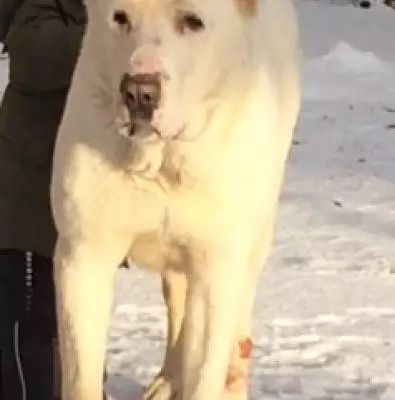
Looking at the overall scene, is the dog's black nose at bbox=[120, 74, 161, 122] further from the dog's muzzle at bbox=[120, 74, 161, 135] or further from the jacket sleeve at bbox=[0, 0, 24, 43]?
the jacket sleeve at bbox=[0, 0, 24, 43]

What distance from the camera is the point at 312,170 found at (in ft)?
17.3

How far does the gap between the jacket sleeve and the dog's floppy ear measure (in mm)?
600

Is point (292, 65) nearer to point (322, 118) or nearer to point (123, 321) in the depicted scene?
point (123, 321)

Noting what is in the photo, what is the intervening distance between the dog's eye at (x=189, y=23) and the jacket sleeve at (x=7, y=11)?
24.6 inches

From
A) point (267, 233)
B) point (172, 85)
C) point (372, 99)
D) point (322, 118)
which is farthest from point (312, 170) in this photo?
point (172, 85)

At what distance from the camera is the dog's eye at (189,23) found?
2.10m

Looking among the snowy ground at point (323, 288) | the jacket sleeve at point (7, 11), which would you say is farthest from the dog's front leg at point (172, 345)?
the jacket sleeve at point (7, 11)

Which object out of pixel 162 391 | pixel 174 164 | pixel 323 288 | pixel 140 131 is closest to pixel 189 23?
pixel 140 131

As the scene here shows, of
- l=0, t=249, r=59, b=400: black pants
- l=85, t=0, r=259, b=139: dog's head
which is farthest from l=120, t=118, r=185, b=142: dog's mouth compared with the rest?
l=0, t=249, r=59, b=400: black pants

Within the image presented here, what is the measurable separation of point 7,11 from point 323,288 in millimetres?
1606

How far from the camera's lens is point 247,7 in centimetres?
227

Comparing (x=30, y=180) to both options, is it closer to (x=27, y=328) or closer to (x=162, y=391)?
(x=27, y=328)

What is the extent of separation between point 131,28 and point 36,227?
31.5 inches

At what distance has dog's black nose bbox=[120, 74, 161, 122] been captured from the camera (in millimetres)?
1991
